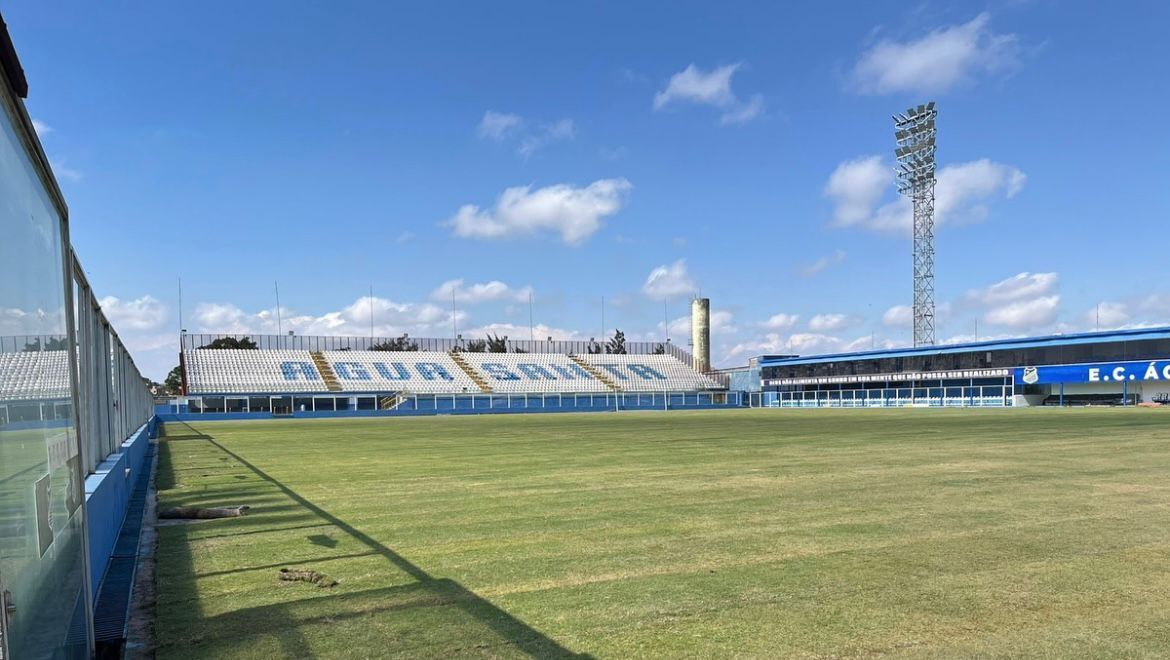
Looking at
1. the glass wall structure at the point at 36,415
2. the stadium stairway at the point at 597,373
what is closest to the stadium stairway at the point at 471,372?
the stadium stairway at the point at 597,373

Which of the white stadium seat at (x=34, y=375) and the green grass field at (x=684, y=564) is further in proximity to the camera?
the green grass field at (x=684, y=564)

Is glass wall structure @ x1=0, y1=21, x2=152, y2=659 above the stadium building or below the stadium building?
above

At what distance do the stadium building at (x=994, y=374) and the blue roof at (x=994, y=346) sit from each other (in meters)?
0.07

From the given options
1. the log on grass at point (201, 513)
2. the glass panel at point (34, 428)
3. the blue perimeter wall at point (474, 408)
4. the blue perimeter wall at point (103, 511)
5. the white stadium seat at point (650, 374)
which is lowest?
the blue perimeter wall at point (474, 408)

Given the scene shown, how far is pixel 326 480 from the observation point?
1329cm

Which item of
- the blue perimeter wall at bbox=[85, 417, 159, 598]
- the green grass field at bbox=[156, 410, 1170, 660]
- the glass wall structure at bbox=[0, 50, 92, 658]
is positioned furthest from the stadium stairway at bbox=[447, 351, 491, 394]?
the glass wall structure at bbox=[0, 50, 92, 658]

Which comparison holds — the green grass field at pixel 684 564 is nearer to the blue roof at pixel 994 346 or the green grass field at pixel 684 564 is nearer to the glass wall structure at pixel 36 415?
the glass wall structure at pixel 36 415

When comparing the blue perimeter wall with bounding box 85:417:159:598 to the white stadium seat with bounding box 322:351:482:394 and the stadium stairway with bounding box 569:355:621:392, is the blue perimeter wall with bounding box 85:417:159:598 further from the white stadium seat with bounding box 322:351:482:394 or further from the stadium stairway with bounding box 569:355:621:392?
the stadium stairway with bounding box 569:355:621:392

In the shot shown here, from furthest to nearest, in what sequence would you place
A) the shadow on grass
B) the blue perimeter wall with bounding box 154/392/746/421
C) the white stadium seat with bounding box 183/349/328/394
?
1. the white stadium seat with bounding box 183/349/328/394
2. the blue perimeter wall with bounding box 154/392/746/421
3. the shadow on grass

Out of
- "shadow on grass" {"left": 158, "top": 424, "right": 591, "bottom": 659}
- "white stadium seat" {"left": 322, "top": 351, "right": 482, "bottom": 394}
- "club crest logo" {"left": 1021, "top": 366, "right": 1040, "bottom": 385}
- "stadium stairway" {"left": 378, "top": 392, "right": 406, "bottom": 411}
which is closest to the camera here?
"shadow on grass" {"left": 158, "top": 424, "right": 591, "bottom": 659}

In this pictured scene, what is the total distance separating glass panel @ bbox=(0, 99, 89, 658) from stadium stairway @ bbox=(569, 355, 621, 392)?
83.7 metres

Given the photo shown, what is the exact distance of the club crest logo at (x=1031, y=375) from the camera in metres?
65.3

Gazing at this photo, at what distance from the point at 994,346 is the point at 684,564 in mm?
74220

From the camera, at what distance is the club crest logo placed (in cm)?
6531
